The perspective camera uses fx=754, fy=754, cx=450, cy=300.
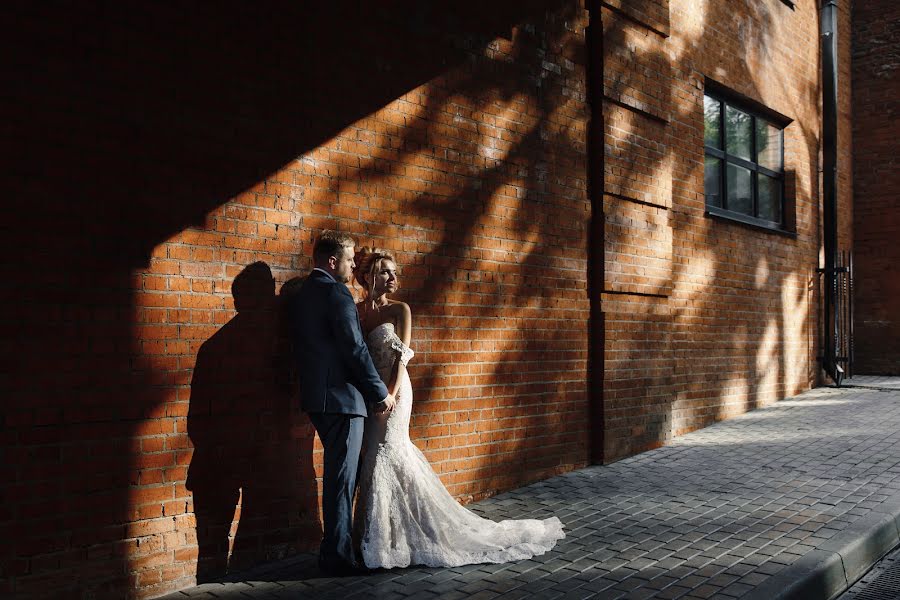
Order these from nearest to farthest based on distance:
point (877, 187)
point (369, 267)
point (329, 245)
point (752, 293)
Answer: point (329, 245) < point (369, 267) < point (752, 293) < point (877, 187)

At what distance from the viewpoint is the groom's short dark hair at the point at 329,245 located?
450 centimetres

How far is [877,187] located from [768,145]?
4.24 meters

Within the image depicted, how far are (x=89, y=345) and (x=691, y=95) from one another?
7327 millimetres

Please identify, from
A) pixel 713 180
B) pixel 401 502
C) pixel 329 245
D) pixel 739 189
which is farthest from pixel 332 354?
pixel 739 189

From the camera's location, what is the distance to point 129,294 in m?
4.00

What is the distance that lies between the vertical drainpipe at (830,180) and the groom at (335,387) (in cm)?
1016

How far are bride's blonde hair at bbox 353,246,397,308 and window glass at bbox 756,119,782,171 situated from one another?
7.89 m

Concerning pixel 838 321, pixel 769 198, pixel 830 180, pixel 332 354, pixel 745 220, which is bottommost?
pixel 332 354

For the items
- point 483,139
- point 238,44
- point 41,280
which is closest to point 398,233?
point 483,139

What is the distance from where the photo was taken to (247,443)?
4.52 m

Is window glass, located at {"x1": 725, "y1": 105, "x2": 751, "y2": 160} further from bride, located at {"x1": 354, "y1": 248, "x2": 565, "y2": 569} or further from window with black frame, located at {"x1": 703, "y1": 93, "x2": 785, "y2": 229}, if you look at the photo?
bride, located at {"x1": 354, "y1": 248, "x2": 565, "y2": 569}

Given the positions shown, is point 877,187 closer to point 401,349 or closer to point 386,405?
point 401,349

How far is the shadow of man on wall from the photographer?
4.30 metres

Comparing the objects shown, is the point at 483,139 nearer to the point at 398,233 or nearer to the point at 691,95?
the point at 398,233
